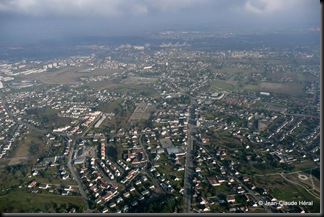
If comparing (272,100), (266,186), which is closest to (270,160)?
(266,186)

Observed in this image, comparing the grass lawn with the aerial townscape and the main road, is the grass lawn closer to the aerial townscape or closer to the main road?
the aerial townscape

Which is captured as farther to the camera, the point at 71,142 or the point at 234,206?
the point at 71,142

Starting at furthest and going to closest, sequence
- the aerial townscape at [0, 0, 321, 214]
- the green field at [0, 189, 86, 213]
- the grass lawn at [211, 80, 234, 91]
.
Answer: the grass lawn at [211, 80, 234, 91]
the aerial townscape at [0, 0, 321, 214]
the green field at [0, 189, 86, 213]

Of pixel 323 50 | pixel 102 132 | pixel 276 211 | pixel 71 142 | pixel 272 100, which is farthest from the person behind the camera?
pixel 272 100

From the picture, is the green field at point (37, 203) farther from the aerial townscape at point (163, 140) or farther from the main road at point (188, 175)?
the main road at point (188, 175)

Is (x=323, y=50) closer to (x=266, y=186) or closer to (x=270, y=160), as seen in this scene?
(x=266, y=186)

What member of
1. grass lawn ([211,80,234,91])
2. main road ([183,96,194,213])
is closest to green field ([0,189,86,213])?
main road ([183,96,194,213])

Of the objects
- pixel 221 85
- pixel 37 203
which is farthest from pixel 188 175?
pixel 221 85

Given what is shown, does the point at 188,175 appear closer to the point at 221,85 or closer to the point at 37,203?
the point at 37,203

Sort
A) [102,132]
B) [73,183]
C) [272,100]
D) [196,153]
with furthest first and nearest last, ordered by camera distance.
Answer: [272,100] → [102,132] → [196,153] → [73,183]
